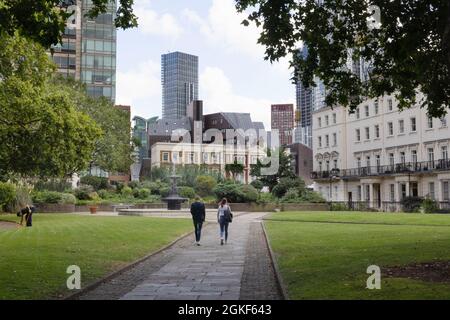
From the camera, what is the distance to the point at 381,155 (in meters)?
71.6

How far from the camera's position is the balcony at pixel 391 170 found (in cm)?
6062

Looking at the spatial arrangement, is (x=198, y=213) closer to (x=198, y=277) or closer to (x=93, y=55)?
(x=198, y=277)

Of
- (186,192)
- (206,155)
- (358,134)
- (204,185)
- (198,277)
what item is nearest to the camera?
(198,277)

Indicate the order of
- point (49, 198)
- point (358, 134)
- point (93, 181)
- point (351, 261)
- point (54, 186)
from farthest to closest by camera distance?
point (93, 181) → point (358, 134) → point (54, 186) → point (49, 198) → point (351, 261)

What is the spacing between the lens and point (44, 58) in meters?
32.7

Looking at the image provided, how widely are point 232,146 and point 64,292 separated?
11740cm

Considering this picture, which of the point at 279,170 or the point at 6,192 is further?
the point at 279,170

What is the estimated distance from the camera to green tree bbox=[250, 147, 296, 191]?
74.1 metres

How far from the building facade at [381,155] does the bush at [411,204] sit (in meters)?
2.24

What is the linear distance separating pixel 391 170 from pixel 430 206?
15167 mm

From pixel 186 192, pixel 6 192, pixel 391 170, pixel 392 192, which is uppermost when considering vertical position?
pixel 391 170

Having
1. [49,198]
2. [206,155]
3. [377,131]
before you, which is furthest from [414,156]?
[206,155]

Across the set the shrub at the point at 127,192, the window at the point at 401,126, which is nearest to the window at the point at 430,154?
the window at the point at 401,126
